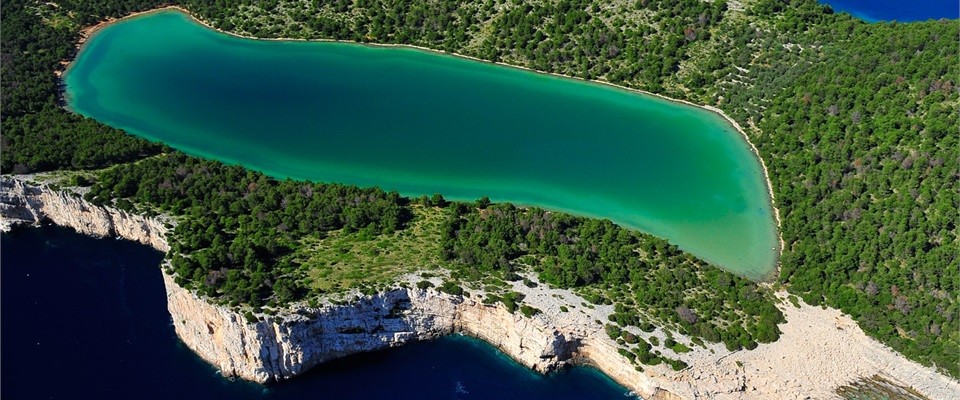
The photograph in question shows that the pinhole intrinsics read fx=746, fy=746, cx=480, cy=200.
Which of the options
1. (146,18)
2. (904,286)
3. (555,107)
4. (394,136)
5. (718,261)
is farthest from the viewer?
(146,18)

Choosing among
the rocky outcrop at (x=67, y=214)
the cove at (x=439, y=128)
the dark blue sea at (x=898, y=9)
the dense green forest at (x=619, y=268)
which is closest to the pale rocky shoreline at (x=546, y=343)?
the dense green forest at (x=619, y=268)

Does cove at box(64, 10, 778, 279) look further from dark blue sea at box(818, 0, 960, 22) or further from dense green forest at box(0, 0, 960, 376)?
dark blue sea at box(818, 0, 960, 22)

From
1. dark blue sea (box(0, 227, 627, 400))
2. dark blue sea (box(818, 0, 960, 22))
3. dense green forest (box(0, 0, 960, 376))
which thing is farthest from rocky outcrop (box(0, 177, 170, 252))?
dark blue sea (box(818, 0, 960, 22))

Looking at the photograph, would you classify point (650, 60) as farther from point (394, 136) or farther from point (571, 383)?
point (571, 383)

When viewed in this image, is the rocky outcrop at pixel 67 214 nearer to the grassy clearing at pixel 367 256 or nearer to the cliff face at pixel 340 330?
the cliff face at pixel 340 330

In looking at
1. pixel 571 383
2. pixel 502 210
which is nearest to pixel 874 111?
pixel 502 210

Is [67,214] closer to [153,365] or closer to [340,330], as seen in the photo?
[153,365]
